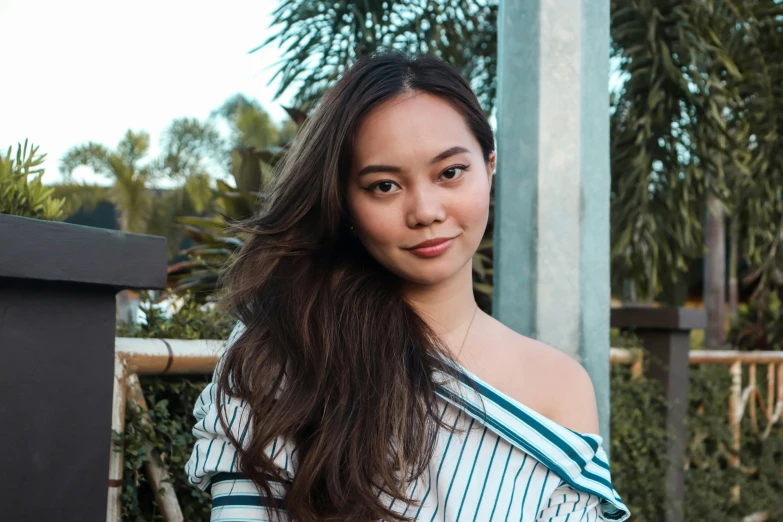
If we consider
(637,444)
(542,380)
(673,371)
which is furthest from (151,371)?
(673,371)

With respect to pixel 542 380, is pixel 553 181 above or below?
above

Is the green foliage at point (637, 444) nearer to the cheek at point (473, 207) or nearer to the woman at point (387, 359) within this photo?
the woman at point (387, 359)

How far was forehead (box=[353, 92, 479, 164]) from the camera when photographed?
4.96 ft

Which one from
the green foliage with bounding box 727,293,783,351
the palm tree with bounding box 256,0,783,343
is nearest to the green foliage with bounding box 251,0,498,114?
the palm tree with bounding box 256,0,783,343

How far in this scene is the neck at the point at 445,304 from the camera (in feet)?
5.44

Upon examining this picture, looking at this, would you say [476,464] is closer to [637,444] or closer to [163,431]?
[163,431]

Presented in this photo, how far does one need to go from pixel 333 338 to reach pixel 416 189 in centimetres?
33

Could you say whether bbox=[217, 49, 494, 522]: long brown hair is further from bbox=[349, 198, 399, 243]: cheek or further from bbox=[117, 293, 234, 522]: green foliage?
bbox=[117, 293, 234, 522]: green foliage

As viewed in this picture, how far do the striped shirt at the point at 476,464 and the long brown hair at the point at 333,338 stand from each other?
0.03 metres

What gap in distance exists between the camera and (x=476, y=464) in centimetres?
149

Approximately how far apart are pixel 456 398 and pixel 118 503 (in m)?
0.77

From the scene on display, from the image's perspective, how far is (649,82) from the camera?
4277 mm

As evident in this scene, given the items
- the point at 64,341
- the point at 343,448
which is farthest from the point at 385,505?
the point at 64,341

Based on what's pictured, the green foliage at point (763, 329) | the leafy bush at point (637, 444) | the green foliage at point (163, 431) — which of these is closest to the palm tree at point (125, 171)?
the green foliage at point (763, 329)
